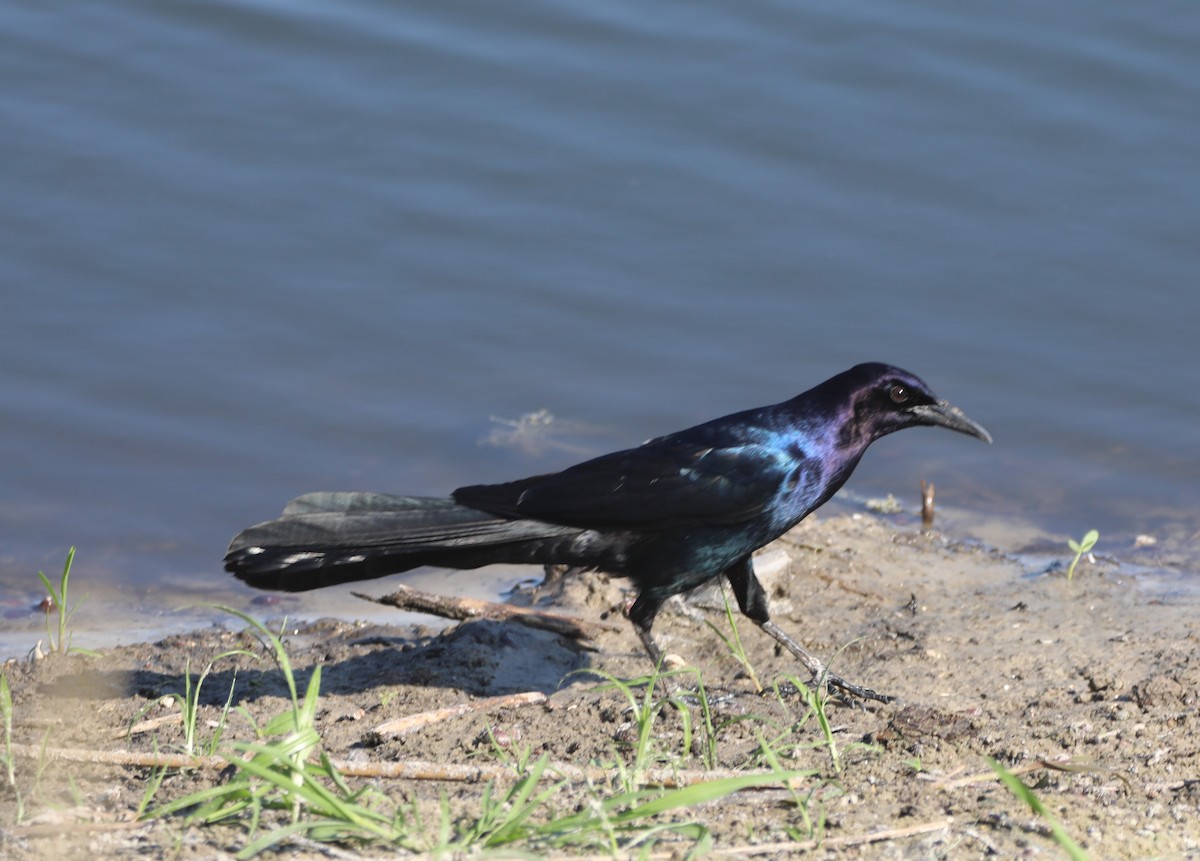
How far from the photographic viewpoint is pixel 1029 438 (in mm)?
7754

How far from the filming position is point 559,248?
884cm

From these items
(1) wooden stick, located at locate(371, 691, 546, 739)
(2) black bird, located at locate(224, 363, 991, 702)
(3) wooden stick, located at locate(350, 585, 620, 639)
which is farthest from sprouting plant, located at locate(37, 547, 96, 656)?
(3) wooden stick, located at locate(350, 585, 620, 639)

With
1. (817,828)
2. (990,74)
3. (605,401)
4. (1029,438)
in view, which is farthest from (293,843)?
(990,74)

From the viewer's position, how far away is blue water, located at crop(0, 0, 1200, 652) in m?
7.45

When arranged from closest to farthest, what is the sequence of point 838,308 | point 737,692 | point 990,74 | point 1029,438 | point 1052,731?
point 1052,731 → point 737,692 → point 1029,438 → point 838,308 → point 990,74

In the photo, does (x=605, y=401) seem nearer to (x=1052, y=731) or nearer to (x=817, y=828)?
(x=1052, y=731)

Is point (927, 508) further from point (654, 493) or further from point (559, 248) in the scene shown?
point (559, 248)

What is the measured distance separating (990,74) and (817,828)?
7.85 metres

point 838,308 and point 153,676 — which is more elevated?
point 838,308

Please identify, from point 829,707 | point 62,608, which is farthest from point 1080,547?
point 62,608

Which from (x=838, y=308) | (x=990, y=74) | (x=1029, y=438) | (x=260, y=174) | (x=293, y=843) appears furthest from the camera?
(x=990, y=74)

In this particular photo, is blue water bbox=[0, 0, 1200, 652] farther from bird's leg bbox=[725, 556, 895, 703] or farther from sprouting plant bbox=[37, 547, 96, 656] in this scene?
bird's leg bbox=[725, 556, 895, 703]

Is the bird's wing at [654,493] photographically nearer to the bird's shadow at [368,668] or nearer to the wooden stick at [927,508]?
the bird's shadow at [368,668]

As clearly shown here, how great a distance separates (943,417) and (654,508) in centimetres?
101
